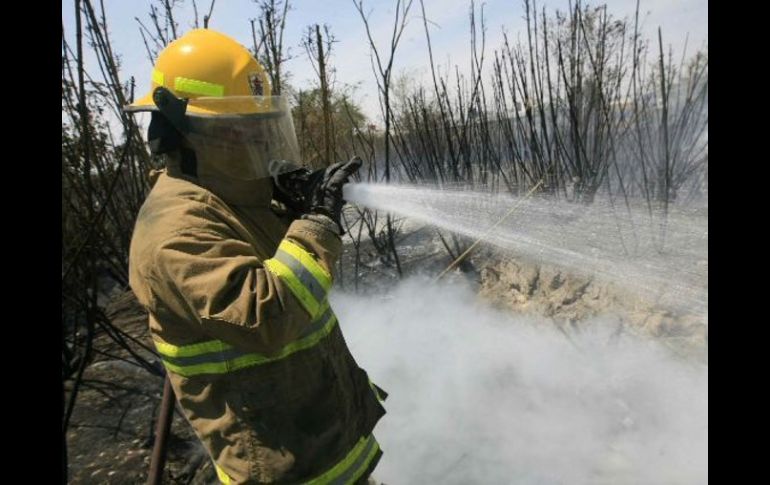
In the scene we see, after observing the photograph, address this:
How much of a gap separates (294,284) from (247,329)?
174 millimetres

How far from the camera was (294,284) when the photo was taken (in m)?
1.32

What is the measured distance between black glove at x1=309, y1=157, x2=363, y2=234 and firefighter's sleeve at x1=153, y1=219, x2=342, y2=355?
211 millimetres

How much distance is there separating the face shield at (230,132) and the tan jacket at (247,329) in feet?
0.23

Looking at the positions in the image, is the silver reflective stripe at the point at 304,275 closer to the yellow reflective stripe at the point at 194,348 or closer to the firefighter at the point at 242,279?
the firefighter at the point at 242,279

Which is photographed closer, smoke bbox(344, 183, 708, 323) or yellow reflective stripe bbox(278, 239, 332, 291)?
yellow reflective stripe bbox(278, 239, 332, 291)

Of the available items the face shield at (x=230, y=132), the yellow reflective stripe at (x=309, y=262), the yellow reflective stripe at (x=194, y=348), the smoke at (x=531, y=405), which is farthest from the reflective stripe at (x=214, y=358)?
the smoke at (x=531, y=405)

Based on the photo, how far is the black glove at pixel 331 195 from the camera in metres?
1.55

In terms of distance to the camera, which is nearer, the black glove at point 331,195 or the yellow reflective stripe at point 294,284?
the yellow reflective stripe at point 294,284

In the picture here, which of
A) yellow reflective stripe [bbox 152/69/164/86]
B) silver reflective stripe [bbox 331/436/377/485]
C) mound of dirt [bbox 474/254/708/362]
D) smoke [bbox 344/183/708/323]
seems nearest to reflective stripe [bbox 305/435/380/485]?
silver reflective stripe [bbox 331/436/377/485]

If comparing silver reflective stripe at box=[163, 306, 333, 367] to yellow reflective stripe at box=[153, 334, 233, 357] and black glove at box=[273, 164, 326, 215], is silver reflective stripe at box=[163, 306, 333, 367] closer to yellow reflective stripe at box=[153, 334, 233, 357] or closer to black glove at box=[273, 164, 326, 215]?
yellow reflective stripe at box=[153, 334, 233, 357]

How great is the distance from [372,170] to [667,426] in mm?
4474

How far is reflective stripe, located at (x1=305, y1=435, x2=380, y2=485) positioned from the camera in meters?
1.56

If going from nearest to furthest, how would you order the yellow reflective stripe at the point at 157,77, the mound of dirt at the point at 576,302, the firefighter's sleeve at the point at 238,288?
the firefighter's sleeve at the point at 238,288 < the yellow reflective stripe at the point at 157,77 < the mound of dirt at the point at 576,302

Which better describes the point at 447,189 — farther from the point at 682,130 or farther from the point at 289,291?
the point at 289,291
